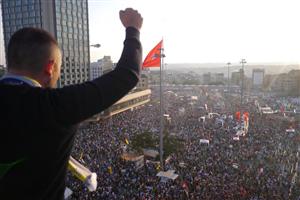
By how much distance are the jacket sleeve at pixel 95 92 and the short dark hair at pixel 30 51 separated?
158 millimetres

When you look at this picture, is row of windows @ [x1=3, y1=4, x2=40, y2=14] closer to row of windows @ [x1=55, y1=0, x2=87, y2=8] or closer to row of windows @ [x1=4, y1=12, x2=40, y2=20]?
row of windows @ [x1=4, y1=12, x2=40, y2=20]

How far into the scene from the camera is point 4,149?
107 centimetres

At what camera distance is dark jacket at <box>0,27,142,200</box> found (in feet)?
3.42

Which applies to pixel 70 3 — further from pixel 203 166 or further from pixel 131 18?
pixel 131 18

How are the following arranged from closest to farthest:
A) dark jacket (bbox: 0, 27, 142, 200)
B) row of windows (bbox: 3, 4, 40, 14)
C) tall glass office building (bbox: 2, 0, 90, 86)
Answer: dark jacket (bbox: 0, 27, 142, 200), row of windows (bbox: 3, 4, 40, 14), tall glass office building (bbox: 2, 0, 90, 86)

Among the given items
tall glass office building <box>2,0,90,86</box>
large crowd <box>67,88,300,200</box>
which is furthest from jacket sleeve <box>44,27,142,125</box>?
tall glass office building <box>2,0,90,86</box>

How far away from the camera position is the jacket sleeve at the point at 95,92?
105 centimetres

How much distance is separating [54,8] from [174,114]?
2124 cm

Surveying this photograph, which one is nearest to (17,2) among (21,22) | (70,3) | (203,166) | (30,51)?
(21,22)

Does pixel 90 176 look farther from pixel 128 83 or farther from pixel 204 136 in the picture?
pixel 204 136

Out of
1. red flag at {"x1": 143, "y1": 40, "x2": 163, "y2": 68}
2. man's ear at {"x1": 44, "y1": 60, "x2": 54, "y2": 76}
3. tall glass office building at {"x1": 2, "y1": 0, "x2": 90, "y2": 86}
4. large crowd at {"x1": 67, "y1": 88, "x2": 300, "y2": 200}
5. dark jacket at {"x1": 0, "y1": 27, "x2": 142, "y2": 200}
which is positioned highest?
tall glass office building at {"x1": 2, "y1": 0, "x2": 90, "y2": 86}

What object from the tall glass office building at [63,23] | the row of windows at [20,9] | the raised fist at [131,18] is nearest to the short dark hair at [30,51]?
the raised fist at [131,18]

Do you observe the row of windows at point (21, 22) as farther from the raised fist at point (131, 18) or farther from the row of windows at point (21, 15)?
the raised fist at point (131, 18)

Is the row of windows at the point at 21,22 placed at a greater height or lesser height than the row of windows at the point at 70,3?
lesser
